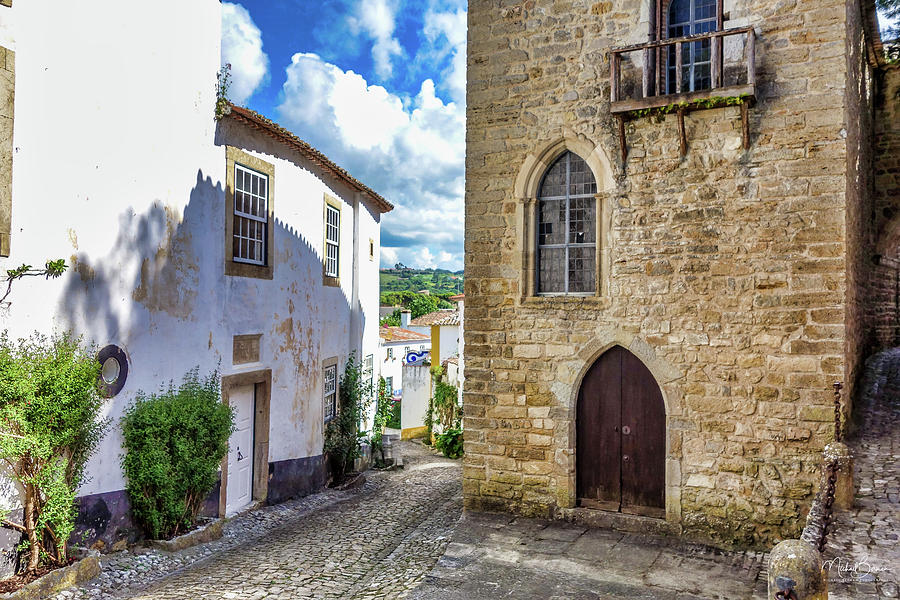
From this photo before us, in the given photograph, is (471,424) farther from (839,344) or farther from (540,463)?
(839,344)

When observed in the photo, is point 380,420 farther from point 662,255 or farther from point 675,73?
point 675,73

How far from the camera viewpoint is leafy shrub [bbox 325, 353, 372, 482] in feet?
40.3

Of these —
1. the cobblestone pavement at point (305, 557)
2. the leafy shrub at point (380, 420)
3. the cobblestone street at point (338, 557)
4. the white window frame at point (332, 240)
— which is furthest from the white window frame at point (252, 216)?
the leafy shrub at point (380, 420)

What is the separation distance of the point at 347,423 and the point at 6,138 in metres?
8.27

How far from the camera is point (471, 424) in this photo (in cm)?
804

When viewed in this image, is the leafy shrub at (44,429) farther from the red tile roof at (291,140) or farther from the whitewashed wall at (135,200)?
the red tile roof at (291,140)

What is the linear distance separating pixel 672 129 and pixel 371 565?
5795mm

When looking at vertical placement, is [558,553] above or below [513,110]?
below

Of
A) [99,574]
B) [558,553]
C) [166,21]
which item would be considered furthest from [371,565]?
[166,21]

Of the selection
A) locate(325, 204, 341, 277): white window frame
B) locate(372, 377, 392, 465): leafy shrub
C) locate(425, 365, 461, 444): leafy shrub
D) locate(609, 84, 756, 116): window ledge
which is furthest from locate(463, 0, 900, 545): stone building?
locate(425, 365, 461, 444): leafy shrub

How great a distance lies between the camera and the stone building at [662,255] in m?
6.55

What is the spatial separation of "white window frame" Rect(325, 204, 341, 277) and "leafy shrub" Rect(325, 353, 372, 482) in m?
2.02
